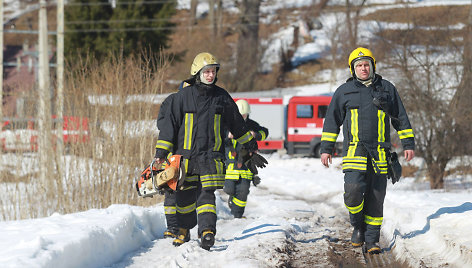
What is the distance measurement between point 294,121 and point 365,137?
70.2 feet

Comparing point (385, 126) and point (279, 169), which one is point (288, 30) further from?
point (385, 126)

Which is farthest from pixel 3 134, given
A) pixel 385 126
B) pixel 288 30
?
pixel 288 30

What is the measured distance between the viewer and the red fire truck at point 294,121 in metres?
28.3

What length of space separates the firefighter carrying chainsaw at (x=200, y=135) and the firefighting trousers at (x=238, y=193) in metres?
2.91

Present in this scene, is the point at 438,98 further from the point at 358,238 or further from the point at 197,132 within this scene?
the point at 197,132

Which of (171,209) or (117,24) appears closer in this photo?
(171,209)

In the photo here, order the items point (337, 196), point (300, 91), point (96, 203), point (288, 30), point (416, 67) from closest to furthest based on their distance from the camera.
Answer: point (96, 203) < point (337, 196) < point (416, 67) < point (300, 91) < point (288, 30)

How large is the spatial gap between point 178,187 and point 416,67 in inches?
447

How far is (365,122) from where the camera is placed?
23.9 ft

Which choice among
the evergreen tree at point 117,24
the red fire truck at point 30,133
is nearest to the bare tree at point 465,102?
the red fire truck at point 30,133

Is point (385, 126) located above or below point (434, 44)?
below

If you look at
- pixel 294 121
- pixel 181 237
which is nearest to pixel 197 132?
pixel 181 237

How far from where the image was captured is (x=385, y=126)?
290 inches

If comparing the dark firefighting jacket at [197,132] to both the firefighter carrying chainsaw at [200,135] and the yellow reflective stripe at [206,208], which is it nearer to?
the firefighter carrying chainsaw at [200,135]
